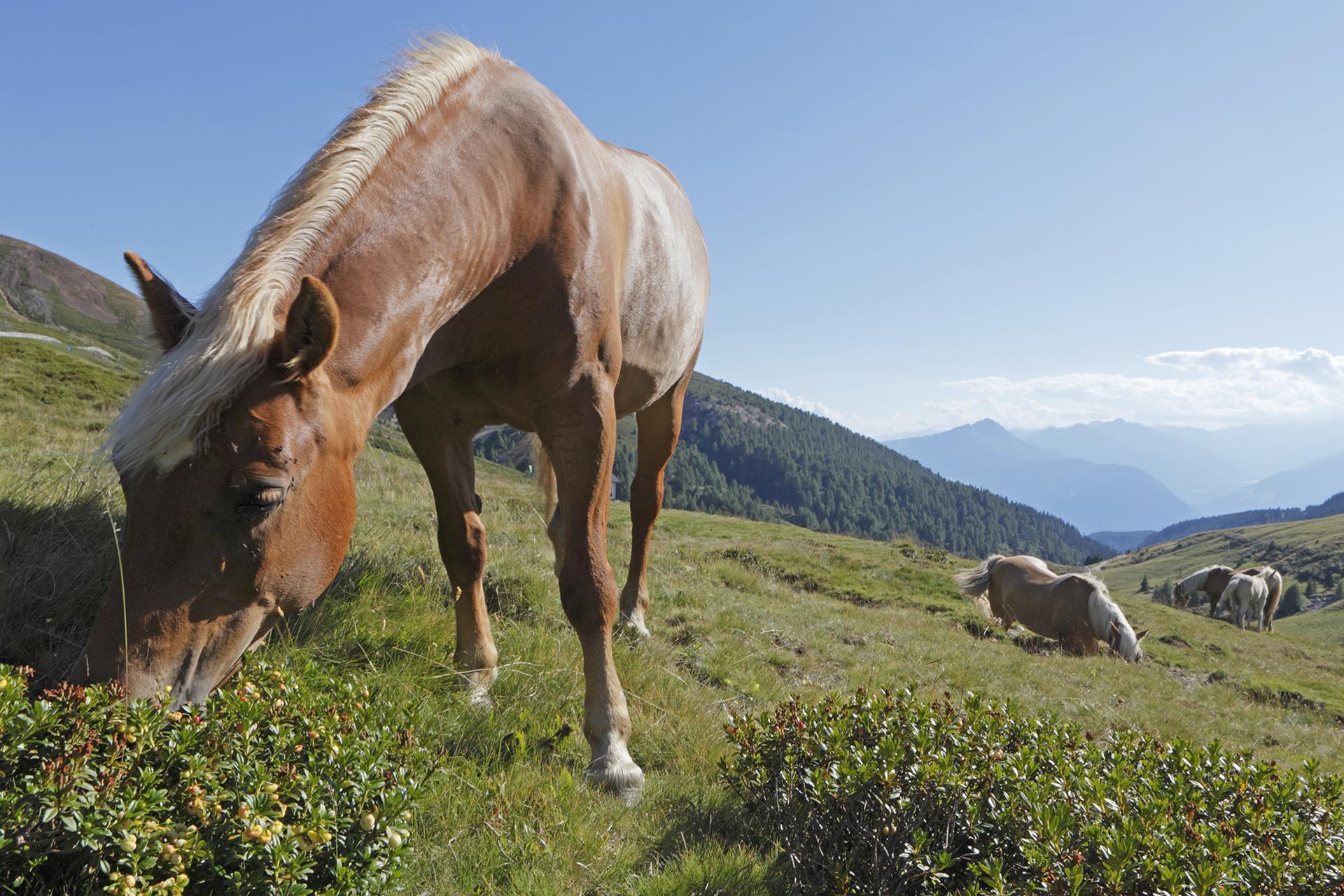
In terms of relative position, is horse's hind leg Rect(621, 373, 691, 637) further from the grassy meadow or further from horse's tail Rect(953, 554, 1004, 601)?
horse's tail Rect(953, 554, 1004, 601)

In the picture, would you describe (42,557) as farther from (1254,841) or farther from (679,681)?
(1254,841)

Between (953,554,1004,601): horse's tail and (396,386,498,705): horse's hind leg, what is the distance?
1829cm

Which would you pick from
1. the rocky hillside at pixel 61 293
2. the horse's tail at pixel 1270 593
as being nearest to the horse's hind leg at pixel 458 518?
the horse's tail at pixel 1270 593

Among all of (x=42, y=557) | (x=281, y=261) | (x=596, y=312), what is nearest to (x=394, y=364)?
(x=281, y=261)

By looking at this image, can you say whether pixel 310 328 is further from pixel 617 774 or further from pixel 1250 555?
pixel 1250 555

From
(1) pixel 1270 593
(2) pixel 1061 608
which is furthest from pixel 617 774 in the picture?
(1) pixel 1270 593

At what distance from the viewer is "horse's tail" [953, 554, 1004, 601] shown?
19.8 metres

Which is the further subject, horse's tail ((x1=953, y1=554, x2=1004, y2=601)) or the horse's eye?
horse's tail ((x1=953, y1=554, x2=1004, y2=601))

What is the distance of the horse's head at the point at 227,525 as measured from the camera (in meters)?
2.29

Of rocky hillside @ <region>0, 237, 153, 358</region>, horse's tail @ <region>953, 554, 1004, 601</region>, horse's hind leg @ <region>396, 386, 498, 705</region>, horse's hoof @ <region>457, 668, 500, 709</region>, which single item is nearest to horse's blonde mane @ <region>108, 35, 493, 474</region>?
horse's hind leg @ <region>396, 386, 498, 705</region>

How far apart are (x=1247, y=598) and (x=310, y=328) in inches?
1897

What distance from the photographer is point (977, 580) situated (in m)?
20.0

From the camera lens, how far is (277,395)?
8.00 ft

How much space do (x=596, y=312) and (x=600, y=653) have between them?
179 cm
